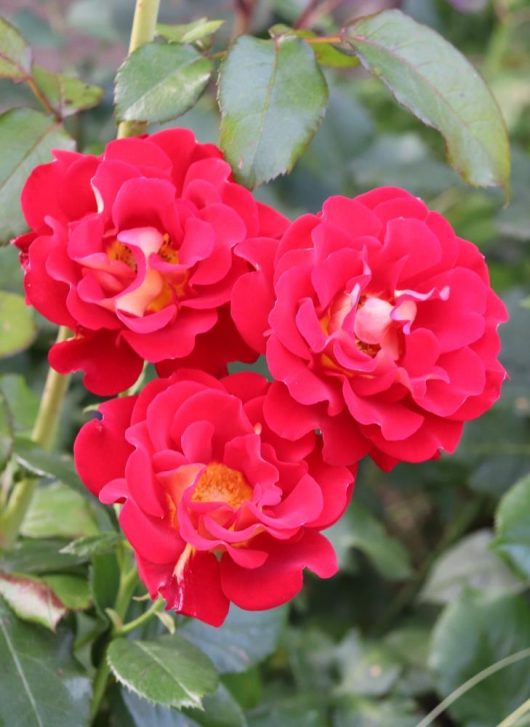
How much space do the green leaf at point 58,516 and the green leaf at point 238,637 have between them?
11 cm

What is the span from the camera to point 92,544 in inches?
21.1

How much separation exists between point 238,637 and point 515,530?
0.81ft

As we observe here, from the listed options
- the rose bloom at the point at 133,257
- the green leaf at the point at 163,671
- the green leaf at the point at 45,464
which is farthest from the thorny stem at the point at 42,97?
the green leaf at the point at 163,671

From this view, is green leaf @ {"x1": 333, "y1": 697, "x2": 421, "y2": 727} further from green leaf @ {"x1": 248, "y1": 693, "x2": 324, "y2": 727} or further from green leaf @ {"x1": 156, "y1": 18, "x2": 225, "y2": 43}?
green leaf @ {"x1": 156, "y1": 18, "x2": 225, "y2": 43}

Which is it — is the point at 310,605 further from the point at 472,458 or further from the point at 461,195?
the point at 461,195

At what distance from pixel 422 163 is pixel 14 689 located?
0.86m

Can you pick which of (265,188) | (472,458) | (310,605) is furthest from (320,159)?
(310,605)

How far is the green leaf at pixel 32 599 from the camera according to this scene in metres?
0.55

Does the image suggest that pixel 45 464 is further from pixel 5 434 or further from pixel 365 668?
pixel 365 668

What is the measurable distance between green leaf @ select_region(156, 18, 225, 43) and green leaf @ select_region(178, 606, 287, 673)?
1.26 ft

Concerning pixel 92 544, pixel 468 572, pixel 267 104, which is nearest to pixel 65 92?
pixel 267 104

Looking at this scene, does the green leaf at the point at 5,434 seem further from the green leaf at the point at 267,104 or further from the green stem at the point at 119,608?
the green leaf at the point at 267,104

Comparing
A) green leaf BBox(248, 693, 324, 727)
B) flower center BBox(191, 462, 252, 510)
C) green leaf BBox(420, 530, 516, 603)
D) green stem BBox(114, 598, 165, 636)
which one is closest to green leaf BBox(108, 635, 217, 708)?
green stem BBox(114, 598, 165, 636)

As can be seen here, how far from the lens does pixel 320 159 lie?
124 cm
